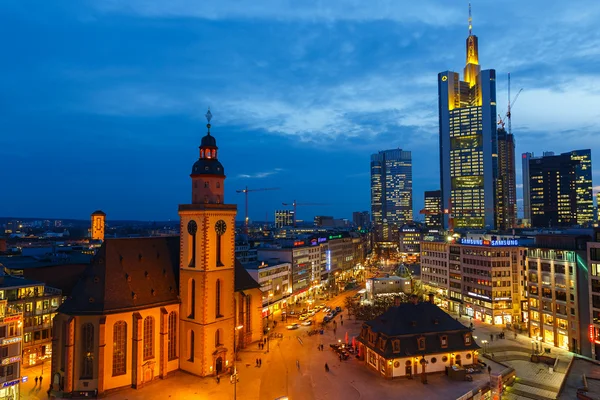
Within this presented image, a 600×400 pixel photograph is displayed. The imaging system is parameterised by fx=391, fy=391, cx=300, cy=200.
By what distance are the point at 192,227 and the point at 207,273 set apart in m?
6.42

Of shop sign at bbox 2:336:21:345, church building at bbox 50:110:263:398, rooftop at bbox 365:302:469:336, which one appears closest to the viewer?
shop sign at bbox 2:336:21:345

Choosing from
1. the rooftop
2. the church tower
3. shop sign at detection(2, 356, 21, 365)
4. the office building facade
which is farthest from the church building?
the office building facade

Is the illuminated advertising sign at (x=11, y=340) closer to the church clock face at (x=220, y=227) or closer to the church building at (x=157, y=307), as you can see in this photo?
the church building at (x=157, y=307)

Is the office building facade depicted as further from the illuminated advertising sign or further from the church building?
the illuminated advertising sign

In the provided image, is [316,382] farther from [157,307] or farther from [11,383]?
[11,383]

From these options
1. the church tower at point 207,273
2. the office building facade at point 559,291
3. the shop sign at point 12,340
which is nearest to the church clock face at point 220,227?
the church tower at point 207,273

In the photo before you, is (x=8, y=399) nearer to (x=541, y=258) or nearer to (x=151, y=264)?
(x=151, y=264)

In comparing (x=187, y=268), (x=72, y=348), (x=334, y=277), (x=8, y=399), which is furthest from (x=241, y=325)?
(x=334, y=277)

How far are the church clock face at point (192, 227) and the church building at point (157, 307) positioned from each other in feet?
0.44

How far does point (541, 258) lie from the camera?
69.8 metres

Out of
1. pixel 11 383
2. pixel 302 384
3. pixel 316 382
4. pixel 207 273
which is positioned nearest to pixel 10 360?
pixel 11 383

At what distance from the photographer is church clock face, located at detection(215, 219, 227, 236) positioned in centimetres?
5244

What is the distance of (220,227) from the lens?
5281cm

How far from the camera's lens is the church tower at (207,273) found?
1992 inches
